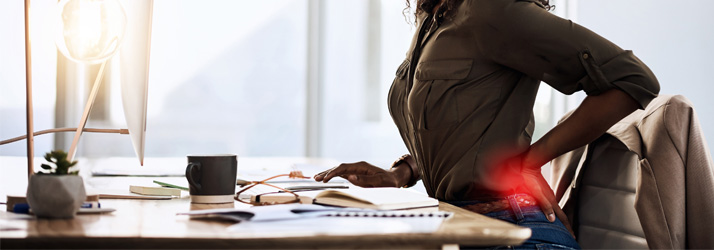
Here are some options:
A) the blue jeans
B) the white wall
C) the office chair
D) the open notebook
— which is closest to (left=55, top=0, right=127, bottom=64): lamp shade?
the open notebook

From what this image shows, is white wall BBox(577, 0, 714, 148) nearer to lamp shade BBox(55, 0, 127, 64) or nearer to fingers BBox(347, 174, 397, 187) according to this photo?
fingers BBox(347, 174, 397, 187)

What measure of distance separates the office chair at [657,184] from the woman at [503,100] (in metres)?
0.08

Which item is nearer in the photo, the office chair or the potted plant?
the potted plant

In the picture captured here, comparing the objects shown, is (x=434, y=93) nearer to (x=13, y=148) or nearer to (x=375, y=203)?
(x=375, y=203)

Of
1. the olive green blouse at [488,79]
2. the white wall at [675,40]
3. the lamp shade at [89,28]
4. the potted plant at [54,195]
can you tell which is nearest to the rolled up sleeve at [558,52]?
the olive green blouse at [488,79]

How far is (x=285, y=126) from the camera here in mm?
3666

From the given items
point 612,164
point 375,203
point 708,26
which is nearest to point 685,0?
point 708,26

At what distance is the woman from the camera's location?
1144mm

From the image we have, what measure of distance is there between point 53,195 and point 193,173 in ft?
0.87

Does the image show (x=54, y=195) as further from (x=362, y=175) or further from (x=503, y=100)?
(x=503, y=100)

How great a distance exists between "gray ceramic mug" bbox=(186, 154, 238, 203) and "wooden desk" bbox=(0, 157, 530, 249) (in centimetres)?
24

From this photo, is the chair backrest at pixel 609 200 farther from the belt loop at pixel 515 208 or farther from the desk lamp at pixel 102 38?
the desk lamp at pixel 102 38

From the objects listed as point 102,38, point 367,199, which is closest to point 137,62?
point 102,38

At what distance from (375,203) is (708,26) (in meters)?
2.38
